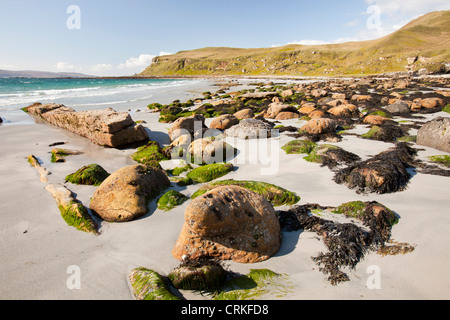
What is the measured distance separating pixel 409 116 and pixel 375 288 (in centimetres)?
1246

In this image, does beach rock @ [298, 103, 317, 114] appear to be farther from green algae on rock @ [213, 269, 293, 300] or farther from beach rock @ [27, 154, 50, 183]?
beach rock @ [27, 154, 50, 183]

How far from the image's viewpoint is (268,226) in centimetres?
338

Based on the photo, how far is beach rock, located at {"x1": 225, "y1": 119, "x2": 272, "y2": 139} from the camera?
372 inches

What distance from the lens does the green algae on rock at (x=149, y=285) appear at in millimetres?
2599

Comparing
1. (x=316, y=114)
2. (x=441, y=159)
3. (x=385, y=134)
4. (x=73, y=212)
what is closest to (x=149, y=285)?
(x=73, y=212)

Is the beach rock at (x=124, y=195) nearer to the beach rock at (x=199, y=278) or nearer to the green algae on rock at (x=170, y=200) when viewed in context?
the green algae on rock at (x=170, y=200)

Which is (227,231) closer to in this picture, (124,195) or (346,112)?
(124,195)

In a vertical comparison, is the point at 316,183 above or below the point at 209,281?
above

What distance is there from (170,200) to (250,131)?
5.69 meters

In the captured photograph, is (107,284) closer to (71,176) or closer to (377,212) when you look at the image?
(71,176)

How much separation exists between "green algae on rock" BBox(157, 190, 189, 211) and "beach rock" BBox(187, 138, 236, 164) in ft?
7.67

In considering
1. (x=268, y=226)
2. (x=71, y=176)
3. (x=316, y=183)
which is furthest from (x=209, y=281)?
(x=71, y=176)

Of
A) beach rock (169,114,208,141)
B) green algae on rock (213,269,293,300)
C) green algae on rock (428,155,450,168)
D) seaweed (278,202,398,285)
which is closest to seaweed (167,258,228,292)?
green algae on rock (213,269,293,300)

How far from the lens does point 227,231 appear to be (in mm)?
3205
